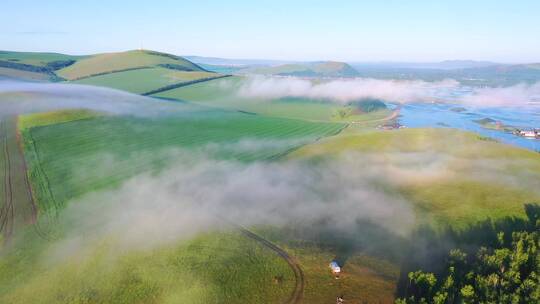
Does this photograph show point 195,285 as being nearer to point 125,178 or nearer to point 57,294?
point 57,294

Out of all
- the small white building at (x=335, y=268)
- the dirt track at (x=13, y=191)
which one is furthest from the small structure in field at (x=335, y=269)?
the dirt track at (x=13, y=191)

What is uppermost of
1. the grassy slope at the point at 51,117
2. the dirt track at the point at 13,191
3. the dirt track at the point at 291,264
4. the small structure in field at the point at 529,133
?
the grassy slope at the point at 51,117

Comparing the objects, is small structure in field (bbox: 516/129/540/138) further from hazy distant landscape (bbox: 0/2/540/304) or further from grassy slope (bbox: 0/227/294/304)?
grassy slope (bbox: 0/227/294/304)

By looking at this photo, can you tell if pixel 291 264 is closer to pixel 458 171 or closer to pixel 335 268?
pixel 335 268

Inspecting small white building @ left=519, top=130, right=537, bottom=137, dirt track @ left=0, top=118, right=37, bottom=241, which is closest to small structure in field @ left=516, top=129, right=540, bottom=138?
small white building @ left=519, top=130, right=537, bottom=137

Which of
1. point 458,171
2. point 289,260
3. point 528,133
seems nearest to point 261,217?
point 289,260

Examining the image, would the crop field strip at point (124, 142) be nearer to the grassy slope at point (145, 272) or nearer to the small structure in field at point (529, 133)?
the grassy slope at point (145, 272)
